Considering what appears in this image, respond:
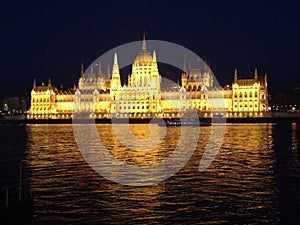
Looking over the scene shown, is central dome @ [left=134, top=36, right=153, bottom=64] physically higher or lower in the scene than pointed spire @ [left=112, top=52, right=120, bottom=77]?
higher

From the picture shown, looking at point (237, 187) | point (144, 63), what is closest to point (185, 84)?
point (144, 63)

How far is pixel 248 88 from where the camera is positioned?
133000 millimetres

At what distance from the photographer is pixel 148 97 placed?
138750mm

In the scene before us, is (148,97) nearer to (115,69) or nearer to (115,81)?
(115,81)

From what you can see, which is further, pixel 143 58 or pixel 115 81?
pixel 143 58

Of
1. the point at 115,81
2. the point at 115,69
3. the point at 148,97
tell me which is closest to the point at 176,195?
the point at 148,97

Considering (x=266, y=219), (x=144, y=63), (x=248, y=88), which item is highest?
(x=144, y=63)

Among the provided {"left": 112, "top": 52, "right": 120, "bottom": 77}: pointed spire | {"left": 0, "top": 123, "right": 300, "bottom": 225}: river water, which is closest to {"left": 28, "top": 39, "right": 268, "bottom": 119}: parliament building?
{"left": 112, "top": 52, "right": 120, "bottom": 77}: pointed spire

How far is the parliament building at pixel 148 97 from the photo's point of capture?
133 meters

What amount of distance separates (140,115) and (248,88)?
31.9 m

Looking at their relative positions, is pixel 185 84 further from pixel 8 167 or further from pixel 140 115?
pixel 8 167

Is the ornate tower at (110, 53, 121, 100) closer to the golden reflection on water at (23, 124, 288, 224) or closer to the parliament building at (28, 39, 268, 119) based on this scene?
the parliament building at (28, 39, 268, 119)

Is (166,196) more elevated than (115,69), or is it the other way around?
(115,69)

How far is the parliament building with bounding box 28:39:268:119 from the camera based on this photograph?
132875 millimetres
